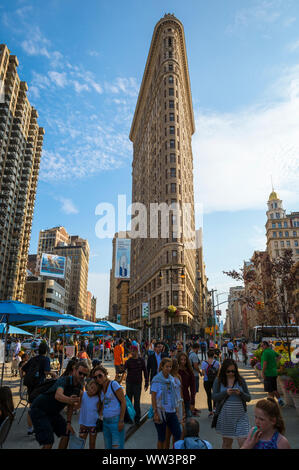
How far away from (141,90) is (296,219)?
65.6m

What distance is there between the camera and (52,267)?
302 ft

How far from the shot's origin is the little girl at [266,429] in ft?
11.0

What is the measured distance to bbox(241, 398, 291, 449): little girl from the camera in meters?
3.36

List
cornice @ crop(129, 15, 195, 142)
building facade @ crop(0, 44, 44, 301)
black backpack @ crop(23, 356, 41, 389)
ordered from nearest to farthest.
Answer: black backpack @ crop(23, 356, 41, 389) < cornice @ crop(129, 15, 195, 142) < building facade @ crop(0, 44, 44, 301)

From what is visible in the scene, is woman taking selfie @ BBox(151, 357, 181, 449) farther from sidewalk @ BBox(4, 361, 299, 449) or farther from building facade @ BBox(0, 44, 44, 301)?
building facade @ BBox(0, 44, 44, 301)

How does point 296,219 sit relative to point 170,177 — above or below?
above

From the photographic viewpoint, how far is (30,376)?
313 inches

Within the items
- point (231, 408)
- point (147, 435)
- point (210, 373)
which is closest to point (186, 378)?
point (147, 435)

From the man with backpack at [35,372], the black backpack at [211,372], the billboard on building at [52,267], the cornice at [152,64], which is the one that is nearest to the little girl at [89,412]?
the man with backpack at [35,372]

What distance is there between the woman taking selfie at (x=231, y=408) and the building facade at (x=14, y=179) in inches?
3080

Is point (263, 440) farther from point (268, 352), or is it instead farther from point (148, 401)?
point (148, 401)

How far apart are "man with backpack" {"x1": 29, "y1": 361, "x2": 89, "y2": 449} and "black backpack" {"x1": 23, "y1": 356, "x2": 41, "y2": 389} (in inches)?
107

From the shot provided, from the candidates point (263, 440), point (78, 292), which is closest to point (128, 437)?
point (263, 440)

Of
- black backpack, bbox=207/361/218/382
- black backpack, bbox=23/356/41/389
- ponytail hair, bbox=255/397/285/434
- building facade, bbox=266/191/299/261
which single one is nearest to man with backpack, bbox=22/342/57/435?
black backpack, bbox=23/356/41/389
